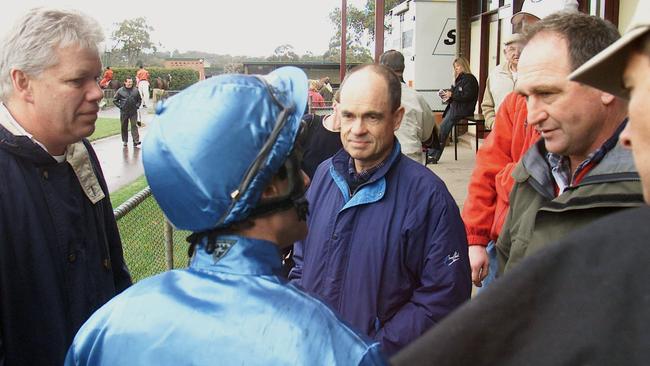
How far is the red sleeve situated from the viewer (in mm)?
3156

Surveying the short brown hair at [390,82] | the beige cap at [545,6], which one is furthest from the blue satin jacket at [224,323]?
the beige cap at [545,6]

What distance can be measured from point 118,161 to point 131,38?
7015cm

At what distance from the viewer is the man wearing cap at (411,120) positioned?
692cm

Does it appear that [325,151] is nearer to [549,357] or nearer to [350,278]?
[350,278]

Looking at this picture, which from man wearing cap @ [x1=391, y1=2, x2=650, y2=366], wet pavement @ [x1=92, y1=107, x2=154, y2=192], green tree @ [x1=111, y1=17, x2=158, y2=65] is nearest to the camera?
man wearing cap @ [x1=391, y1=2, x2=650, y2=366]

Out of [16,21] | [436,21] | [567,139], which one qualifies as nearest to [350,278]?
[567,139]

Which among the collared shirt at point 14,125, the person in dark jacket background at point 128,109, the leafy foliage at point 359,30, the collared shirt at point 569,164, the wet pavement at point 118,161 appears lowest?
the wet pavement at point 118,161

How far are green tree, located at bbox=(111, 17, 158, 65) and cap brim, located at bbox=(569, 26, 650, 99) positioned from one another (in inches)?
3323

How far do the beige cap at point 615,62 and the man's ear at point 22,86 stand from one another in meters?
2.00

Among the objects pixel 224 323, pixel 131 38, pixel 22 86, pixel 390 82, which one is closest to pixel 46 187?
pixel 22 86

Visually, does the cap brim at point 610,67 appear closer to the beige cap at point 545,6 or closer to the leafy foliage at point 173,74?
the beige cap at point 545,6

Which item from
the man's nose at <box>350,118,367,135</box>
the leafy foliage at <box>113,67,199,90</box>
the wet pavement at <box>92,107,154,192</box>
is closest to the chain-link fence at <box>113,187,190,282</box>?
the man's nose at <box>350,118,367,135</box>

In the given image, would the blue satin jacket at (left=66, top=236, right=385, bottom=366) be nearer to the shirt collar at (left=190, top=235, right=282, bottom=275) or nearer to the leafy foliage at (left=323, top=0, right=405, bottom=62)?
the shirt collar at (left=190, top=235, right=282, bottom=275)

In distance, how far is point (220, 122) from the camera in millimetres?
1460
